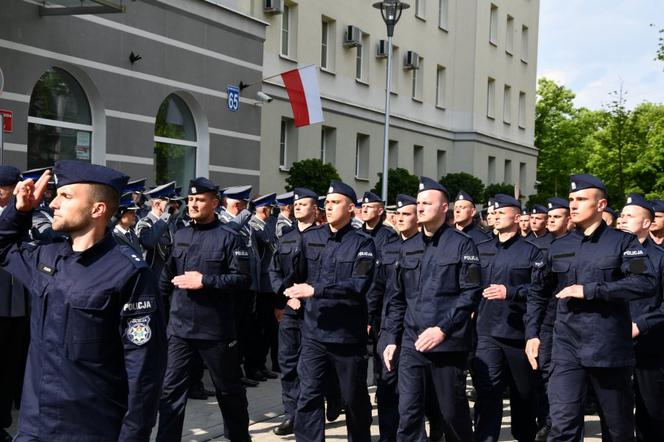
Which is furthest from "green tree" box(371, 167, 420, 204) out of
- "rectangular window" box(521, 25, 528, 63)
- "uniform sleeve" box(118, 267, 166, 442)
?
"uniform sleeve" box(118, 267, 166, 442)

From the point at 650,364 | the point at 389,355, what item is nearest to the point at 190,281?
the point at 389,355

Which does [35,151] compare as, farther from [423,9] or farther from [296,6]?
[423,9]

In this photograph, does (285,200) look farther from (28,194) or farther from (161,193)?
(28,194)

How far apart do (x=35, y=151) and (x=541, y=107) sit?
55147 millimetres

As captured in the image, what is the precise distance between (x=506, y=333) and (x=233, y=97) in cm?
1290

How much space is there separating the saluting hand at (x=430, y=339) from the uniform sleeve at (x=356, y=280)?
2.81 feet

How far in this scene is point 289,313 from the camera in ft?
28.2

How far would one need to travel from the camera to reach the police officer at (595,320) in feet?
20.3

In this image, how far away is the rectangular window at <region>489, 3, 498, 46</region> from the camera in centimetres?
3781

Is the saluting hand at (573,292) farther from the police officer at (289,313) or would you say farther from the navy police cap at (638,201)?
the police officer at (289,313)

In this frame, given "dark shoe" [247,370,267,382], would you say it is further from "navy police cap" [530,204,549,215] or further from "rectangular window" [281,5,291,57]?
"rectangular window" [281,5,291,57]

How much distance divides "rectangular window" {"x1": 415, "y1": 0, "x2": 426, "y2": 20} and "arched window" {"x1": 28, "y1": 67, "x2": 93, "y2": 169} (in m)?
17.9

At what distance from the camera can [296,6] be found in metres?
23.9

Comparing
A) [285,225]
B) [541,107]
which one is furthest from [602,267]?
[541,107]
